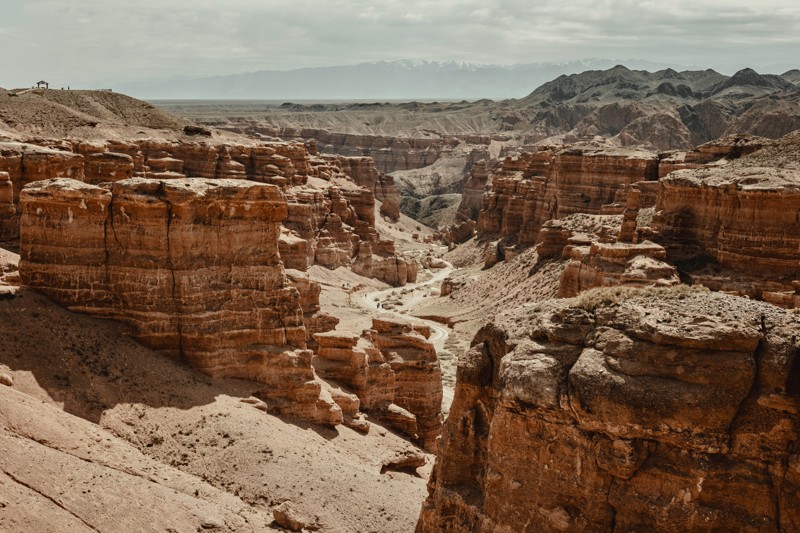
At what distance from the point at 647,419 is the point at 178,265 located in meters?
15.4

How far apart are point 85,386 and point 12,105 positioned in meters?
58.3

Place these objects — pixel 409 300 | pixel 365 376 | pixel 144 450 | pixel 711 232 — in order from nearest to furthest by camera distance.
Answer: pixel 144 450 → pixel 365 376 → pixel 711 232 → pixel 409 300

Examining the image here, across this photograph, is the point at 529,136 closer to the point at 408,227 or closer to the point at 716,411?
the point at 408,227

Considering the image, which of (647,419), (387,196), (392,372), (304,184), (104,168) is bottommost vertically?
(387,196)

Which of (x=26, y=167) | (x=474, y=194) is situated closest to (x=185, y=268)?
(x=26, y=167)

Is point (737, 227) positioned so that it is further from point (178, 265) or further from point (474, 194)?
point (474, 194)

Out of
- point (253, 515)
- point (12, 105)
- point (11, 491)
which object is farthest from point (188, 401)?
point (12, 105)

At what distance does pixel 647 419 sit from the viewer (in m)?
13.3

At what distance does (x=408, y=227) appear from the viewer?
11506 centimetres

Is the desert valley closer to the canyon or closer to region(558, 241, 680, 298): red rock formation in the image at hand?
region(558, 241, 680, 298): red rock formation

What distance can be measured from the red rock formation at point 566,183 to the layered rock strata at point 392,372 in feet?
110

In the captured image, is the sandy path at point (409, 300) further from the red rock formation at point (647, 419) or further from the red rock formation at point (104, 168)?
the red rock formation at point (647, 419)

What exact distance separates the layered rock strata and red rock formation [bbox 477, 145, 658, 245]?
3350 centimetres

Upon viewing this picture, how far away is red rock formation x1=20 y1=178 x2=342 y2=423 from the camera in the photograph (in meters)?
24.6
